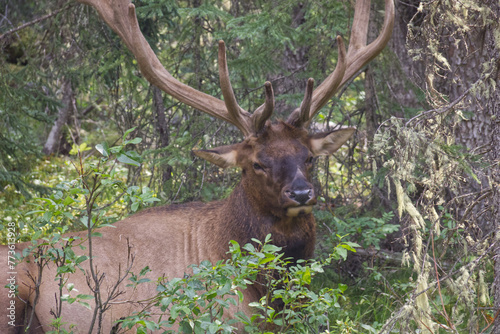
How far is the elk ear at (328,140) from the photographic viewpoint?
5352 mm

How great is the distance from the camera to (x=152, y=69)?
5578mm

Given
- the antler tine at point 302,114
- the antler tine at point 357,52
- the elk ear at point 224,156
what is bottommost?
the elk ear at point 224,156

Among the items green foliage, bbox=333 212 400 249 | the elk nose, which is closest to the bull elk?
the elk nose

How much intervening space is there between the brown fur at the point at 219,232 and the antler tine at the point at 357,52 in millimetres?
408

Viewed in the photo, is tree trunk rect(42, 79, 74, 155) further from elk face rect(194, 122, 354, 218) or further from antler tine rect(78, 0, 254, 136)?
elk face rect(194, 122, 354, 218)

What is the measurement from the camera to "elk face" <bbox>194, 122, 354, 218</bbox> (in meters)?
4.70

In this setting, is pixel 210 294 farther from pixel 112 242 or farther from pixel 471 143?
pixel 471 143

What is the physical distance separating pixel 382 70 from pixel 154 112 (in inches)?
124

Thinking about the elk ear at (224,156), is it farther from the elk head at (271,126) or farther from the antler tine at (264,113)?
Answer: the antler tine at (264,113)

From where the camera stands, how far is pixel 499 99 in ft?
13.7

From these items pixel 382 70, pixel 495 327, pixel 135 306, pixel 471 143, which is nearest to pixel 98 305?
pixel 135 306

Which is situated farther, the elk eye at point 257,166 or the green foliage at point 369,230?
the green foliage at point 369,230

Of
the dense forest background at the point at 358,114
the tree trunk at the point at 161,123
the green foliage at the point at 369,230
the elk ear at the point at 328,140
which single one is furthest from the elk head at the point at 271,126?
the tree trunk at the point at 161,123

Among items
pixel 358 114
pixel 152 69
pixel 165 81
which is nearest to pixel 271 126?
pixel 165 81
